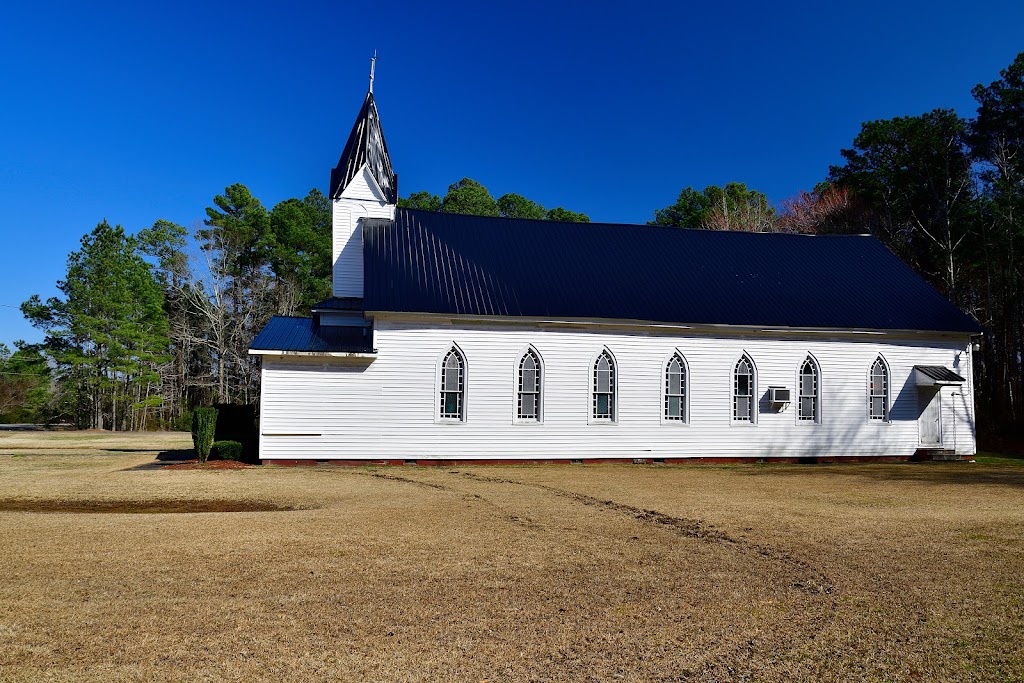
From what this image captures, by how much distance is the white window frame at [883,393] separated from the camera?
87.4 ft

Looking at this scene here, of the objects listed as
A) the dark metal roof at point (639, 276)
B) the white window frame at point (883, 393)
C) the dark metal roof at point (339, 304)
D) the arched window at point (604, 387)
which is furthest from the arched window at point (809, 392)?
the dark metal roof at point (339, 304)

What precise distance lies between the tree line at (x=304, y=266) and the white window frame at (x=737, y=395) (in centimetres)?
1867

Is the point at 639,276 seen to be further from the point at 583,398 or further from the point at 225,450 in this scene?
the point at 225,450

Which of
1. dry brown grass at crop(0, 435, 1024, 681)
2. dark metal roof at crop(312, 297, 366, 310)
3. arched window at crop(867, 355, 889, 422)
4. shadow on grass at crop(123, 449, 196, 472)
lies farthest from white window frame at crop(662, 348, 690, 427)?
shadow on grass at crop(123, 449, 196, 472)

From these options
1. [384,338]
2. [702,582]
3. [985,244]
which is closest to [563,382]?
[384,338]

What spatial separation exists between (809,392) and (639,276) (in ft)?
24.7

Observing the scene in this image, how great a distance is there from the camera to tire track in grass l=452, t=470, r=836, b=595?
808 cm

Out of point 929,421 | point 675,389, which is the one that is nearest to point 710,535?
point 675,389

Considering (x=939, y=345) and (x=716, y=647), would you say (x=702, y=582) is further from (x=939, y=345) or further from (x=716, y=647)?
(x=939, y=345)

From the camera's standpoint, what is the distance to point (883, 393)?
26.9 meters

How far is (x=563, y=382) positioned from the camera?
24.4m

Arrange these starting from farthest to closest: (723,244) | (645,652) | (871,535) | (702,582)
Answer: (723,244) < (871,535) < (702,582) < (645,652)

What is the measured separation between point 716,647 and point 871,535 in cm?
624

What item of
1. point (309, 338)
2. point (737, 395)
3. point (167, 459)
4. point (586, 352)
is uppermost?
point (309, 338)
